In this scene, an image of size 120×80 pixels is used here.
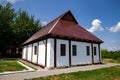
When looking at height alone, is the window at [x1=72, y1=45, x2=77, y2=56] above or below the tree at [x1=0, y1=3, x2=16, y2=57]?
below

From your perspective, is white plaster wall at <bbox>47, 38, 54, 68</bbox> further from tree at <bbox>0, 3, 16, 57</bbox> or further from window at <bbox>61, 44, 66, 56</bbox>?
tree at <bbox>0, 3, 16, 57</bbox>

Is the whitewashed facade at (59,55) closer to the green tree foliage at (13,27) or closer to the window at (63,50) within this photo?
the window at (63,50)

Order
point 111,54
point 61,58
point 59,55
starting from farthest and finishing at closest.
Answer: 1. point 111,54
2. point 61,58
3. point 59,55

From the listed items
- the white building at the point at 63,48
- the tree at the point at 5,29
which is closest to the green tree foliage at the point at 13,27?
the tree at the point at 5,29

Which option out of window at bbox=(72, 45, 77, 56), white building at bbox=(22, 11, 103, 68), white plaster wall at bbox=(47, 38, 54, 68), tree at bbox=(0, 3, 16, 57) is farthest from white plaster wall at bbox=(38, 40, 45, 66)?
tree at bbox=(0, 3, 16, 57)

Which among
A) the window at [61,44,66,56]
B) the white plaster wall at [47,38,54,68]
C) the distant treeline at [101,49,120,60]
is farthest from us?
the distant treeline at [101,49,120,60]

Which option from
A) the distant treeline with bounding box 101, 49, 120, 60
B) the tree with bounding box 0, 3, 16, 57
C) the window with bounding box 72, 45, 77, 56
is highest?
the tree with bounding box 0, 3, 16, 57

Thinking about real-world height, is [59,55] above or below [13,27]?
below

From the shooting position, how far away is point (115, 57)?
2903 cm

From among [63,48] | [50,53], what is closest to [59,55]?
[63,48]

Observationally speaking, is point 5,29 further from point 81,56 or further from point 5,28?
point 81,56

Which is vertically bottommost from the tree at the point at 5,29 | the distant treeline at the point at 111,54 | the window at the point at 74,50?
the distant treeline at the point at 111,54

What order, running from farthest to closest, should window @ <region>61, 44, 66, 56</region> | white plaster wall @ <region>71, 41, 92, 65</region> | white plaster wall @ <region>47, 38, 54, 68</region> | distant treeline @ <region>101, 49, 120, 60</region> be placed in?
distant treeline @ <region>101, 49, 120, 60</region>
white plaster wall @ <region>71, 41, 92, 65</region>
window @ <region>61, 44, 66, 56</region>
white plaster wall @ <region>47, 38, 54, 68</region>

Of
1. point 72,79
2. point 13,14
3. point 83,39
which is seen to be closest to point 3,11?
point 13,14
